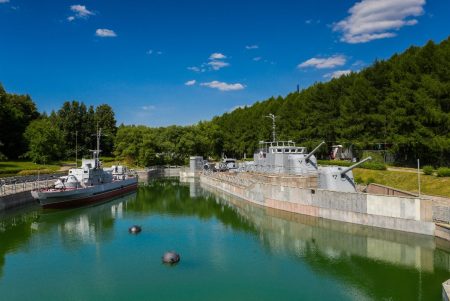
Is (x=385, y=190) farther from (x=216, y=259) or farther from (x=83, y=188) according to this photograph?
(x=83, y=188)

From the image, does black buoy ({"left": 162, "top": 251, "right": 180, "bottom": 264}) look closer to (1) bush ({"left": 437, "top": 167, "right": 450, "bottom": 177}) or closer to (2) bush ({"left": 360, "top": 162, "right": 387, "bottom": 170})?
(1) bush ({"left": 437, "top": 167, "right": 450, "bottom": 177})

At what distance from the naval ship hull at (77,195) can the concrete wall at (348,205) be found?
24175 mm

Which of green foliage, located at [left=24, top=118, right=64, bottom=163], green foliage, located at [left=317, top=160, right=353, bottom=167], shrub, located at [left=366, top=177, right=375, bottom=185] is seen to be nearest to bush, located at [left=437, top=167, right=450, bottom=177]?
shrub, located at [left=366, top=177, right=375, bottom=185]

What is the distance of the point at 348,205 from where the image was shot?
39062 millimetres

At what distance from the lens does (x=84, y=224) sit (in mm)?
44344

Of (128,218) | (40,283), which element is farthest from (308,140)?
(40,283)

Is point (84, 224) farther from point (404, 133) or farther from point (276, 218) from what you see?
point (404, 133)

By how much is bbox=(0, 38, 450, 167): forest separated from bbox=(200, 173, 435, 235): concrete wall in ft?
56.4

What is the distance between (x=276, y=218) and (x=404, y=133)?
24.2 metres

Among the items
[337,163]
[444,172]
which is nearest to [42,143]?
[337,163]

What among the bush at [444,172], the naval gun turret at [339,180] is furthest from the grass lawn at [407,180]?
the naval gun turret at [339,180]

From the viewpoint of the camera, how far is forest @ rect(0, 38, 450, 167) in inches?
2013

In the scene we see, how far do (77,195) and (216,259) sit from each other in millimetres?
32033

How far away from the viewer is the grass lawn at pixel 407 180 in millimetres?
40825
